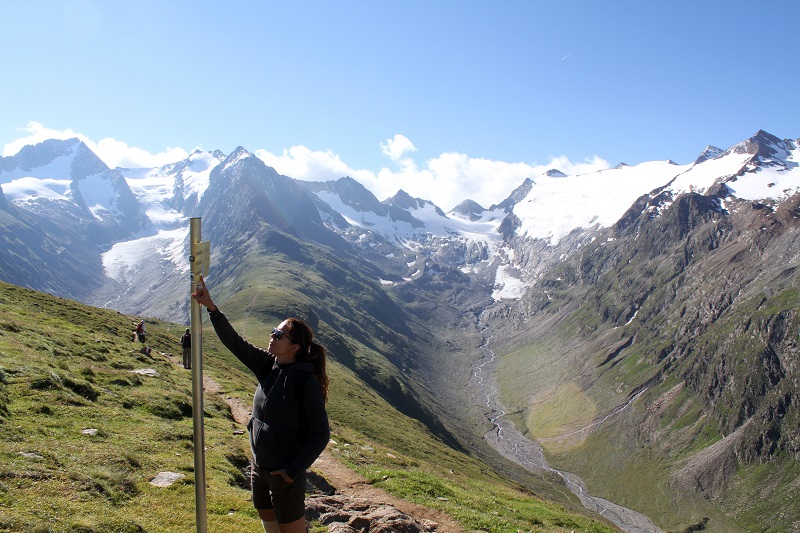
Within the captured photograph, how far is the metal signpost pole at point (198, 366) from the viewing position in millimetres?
8844

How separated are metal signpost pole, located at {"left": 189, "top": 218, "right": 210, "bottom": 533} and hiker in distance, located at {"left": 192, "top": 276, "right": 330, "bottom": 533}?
50 cm

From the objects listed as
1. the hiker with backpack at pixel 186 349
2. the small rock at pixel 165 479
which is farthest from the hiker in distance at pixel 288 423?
the hiker with backpack at pixel 186 349

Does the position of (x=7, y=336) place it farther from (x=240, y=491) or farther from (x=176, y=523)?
(x=176, y=523)

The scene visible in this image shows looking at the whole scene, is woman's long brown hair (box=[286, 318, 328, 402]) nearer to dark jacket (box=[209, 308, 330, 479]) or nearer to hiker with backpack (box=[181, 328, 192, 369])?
dark jacket (box=[209, 308, 330, 479])

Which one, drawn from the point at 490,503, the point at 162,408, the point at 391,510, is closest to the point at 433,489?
the point at 490,503

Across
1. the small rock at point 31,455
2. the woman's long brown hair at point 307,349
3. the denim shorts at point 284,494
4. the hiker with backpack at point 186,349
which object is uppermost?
the woman's long brown hair at point 307,349

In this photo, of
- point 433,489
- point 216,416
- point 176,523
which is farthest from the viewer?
point 216,416

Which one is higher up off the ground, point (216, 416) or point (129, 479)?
point (129, 479)

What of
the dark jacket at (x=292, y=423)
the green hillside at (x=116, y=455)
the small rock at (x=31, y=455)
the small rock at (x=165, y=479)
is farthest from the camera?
the small rock at (x=165, y=479)

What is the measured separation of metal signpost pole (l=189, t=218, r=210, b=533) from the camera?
8.84 meters

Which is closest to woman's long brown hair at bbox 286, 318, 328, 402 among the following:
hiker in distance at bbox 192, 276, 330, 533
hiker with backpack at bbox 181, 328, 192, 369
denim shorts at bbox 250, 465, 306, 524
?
hiker in distance at bbox 192, 276, 330, 533

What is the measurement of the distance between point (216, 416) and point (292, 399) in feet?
83.7

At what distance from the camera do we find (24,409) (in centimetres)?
1906

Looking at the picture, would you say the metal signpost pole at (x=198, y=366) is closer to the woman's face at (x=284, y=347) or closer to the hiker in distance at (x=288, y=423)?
the hiker in distance at (x=288, y=423)
